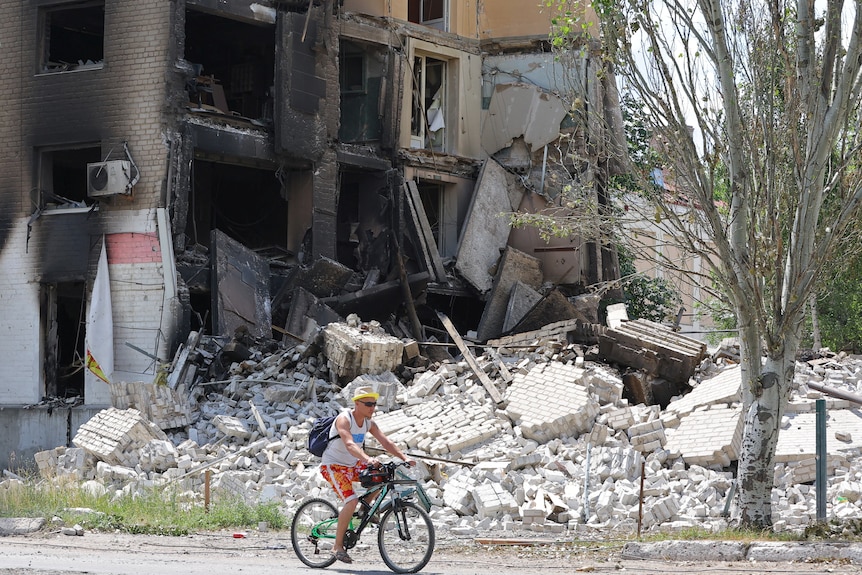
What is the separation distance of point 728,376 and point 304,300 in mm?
7528

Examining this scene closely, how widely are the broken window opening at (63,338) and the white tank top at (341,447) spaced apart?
1274 cm

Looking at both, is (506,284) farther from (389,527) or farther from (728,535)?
(389,527)

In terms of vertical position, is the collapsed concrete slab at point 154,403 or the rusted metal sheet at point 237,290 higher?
the rusted metal sheet at point 237,290

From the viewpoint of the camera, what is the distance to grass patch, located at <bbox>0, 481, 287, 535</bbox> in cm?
→ 1249

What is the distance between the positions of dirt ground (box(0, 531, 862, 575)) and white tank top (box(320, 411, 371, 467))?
886 millimetres

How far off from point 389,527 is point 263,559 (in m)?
1.92

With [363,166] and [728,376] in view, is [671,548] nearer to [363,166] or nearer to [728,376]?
[728,376]

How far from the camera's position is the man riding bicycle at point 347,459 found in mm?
9234

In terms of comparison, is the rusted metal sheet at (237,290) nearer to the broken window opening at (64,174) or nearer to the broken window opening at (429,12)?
the broken window opening at (64,174)

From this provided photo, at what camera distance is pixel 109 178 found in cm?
1978

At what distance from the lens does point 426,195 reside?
24.7 metres

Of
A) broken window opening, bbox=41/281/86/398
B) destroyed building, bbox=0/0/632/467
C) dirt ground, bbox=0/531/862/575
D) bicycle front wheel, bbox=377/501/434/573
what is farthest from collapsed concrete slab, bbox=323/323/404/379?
bicycle front wheel, bbox=377/501/434/573

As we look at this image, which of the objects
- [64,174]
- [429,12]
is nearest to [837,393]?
[429,12]

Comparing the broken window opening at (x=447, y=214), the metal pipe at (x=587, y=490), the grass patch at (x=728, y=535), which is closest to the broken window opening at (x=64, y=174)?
the broken window opening at (x=447, y=214)
